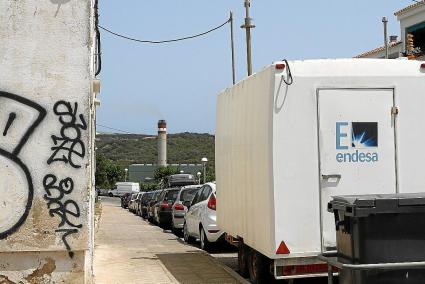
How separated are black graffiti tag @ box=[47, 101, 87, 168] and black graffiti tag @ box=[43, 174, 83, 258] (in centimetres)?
25

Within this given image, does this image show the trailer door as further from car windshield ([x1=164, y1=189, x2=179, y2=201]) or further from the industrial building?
the industrial building

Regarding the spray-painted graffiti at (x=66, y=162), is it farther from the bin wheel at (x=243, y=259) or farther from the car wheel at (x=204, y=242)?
the car wheel at (x=204, y=242)

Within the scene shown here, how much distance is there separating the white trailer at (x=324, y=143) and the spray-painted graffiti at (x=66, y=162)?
7.37ft

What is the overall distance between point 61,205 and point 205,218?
7.53 metres

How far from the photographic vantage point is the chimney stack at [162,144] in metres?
101

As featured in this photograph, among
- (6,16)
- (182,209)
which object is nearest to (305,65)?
(6,16)

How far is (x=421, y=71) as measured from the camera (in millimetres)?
8750

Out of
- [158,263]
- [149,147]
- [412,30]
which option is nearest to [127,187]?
[149,147]

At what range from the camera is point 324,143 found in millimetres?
8375

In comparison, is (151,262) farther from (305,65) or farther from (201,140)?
(201,140)

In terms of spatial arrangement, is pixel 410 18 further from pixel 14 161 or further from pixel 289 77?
pixel 14 161

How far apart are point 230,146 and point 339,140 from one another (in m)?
3.05

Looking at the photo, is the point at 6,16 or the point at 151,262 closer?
the point at 6,16

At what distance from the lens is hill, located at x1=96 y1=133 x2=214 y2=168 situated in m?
125
